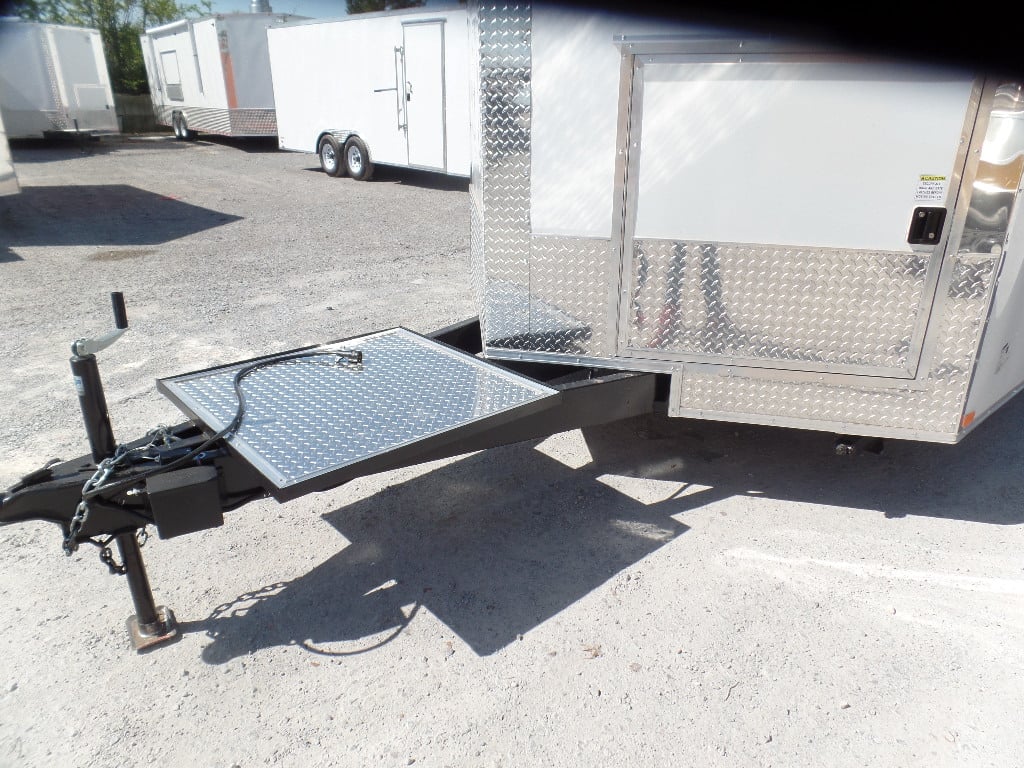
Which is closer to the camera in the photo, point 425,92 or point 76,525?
point 76,525

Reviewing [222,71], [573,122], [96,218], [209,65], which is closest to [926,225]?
[573,122]

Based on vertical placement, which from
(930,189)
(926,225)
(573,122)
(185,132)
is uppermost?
(573,122)

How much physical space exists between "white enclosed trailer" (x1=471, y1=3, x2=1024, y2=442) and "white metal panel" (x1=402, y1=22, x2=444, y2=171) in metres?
8.73

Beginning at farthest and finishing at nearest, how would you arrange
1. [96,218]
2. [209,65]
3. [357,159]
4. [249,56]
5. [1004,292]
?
[209,65] < [249,56] < [357,159] < [96,218] < [1004,292]

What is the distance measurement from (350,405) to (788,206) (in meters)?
1.86

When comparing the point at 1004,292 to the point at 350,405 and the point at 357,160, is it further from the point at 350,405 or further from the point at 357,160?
the point at 357,160

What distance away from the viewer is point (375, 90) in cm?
1264

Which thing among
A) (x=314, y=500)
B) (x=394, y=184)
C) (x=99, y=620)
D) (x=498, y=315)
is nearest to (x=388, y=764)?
(x=99, y=620)

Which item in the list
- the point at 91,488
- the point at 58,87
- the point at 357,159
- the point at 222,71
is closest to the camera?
the point at 91,488

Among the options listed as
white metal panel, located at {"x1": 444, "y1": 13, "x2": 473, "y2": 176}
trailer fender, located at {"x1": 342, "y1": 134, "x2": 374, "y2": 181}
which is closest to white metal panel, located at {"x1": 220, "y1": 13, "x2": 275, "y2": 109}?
trailer fender, located at {"x1": 342, "y1": 134, "x2": 374, "y2": 181}

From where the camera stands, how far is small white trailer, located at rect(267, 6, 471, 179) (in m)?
11.1

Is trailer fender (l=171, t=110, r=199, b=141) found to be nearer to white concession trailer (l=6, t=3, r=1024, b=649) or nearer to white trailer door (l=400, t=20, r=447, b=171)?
white trailer door (l=400, t=20, r=447, b=171)

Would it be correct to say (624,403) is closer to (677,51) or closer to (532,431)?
(532,431)

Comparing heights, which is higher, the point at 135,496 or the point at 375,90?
the point at 375,90
